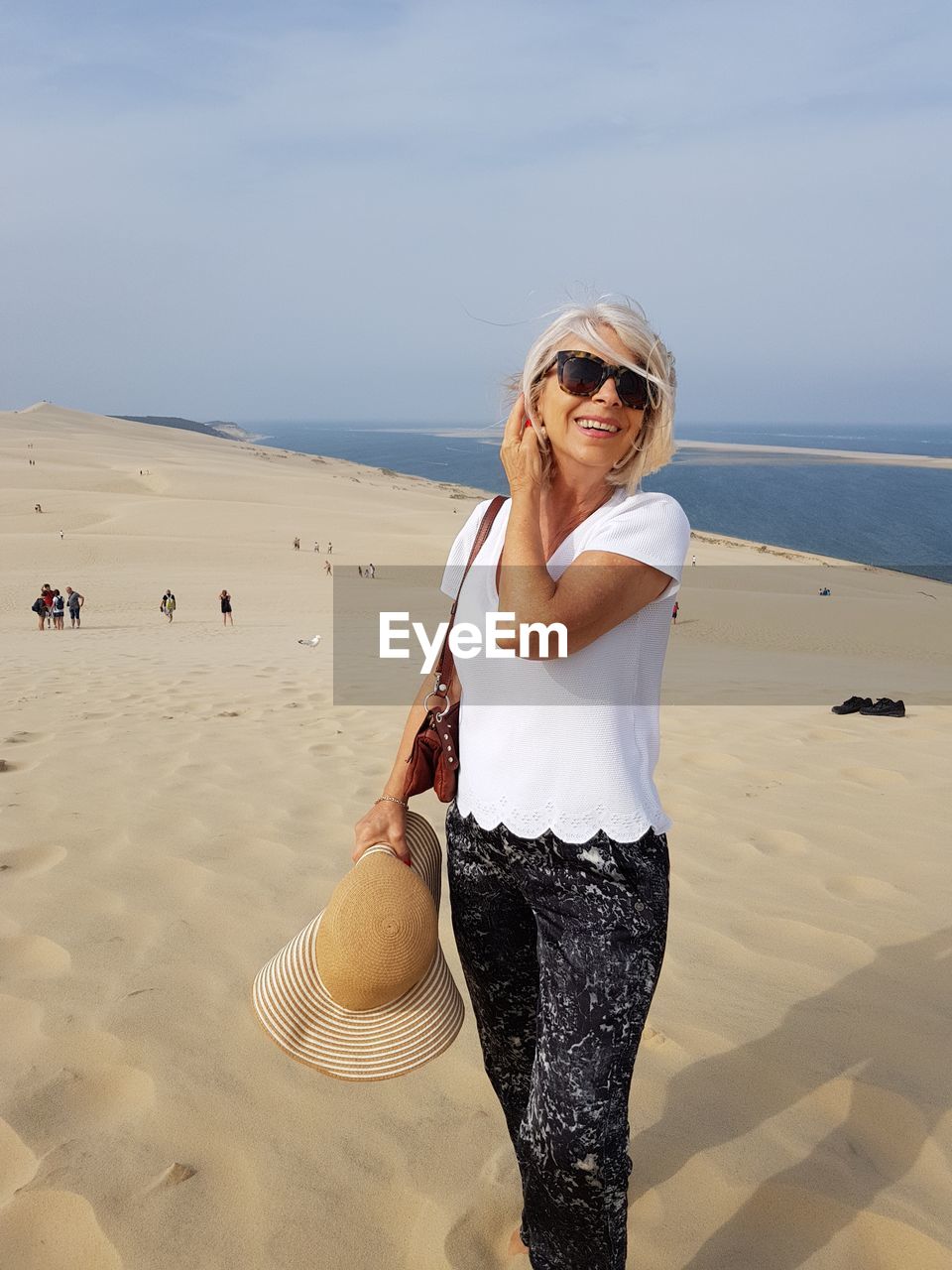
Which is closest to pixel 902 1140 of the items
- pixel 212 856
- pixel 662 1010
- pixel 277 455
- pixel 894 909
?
pixel 662 1010

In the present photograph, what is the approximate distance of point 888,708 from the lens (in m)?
8.62

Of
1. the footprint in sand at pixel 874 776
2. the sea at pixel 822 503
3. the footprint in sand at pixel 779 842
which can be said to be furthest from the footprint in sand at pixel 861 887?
the sea at pixel 822 503

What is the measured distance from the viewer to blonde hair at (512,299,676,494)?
2.14 m

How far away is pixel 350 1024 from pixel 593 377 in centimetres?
149

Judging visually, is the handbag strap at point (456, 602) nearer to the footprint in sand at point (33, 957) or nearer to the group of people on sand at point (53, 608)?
the footprint in sand at point (33, 957)

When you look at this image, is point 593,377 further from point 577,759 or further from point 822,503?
point 822,503

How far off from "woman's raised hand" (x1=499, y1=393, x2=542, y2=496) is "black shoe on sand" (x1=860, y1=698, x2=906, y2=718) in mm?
7272

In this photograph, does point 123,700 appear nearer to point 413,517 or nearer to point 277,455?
point 413,517

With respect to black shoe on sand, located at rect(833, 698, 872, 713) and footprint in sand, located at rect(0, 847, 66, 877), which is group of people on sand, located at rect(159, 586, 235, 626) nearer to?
black shoe on sand, located at rect(833, 698, 872, 713)

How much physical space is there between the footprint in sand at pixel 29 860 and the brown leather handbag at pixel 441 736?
2741 mm

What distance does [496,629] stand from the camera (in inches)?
79.9

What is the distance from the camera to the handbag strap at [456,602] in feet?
7.62

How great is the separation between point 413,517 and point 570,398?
42.6 meters

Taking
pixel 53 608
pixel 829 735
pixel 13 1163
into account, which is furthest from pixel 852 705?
pixel 53 608
